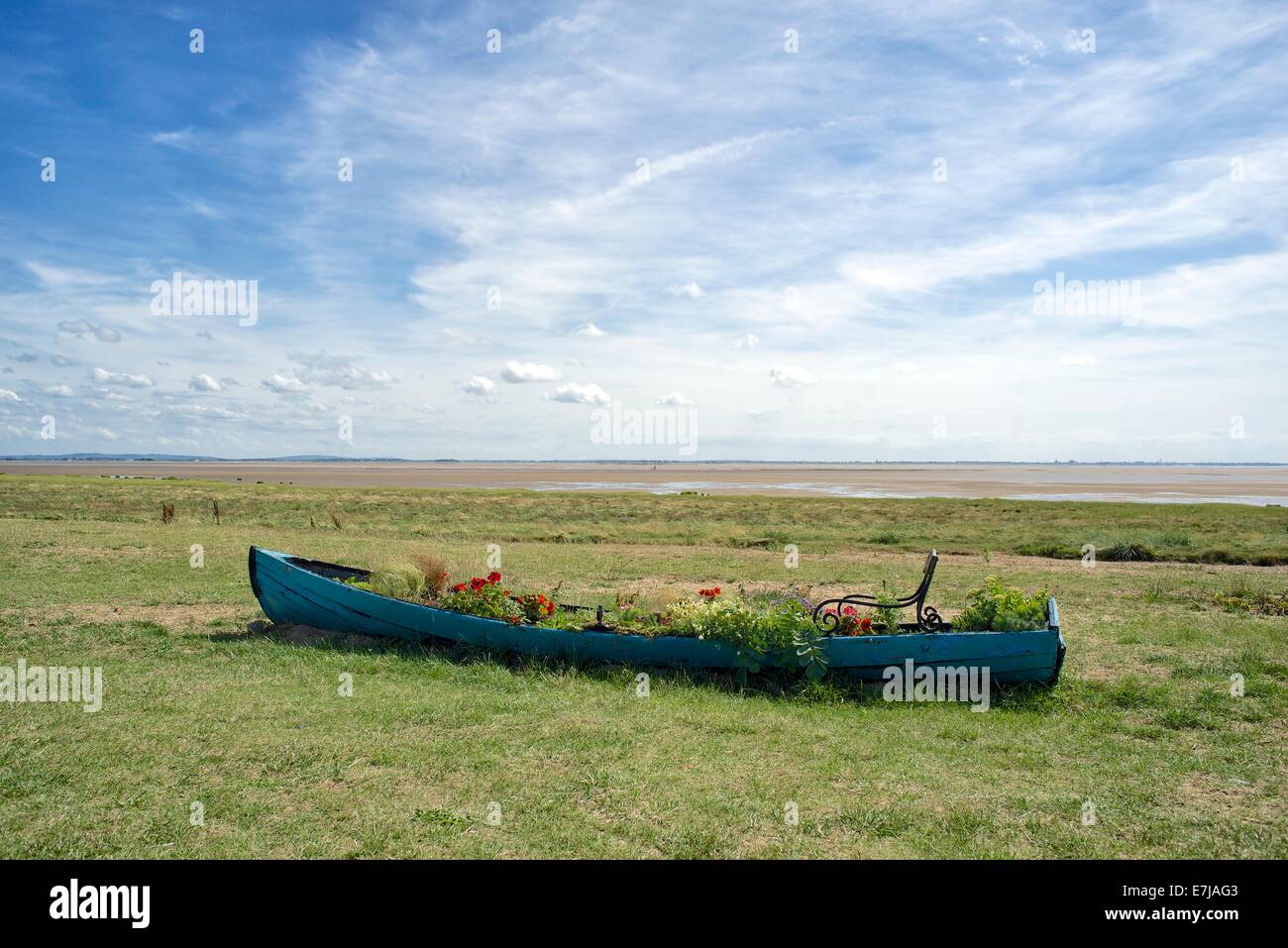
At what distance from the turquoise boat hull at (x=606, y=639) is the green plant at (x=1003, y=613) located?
22 cm

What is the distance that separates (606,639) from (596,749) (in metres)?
3.01

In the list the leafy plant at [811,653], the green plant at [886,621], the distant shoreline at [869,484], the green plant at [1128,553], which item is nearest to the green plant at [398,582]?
the leafy plant at [811,653]

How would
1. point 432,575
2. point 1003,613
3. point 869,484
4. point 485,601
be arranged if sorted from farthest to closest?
point 869,484 → point 432,575 → point 485,601 → point 1003,613

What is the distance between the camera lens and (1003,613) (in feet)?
32.4

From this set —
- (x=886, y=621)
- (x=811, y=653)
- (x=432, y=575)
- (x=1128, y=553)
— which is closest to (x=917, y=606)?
(x=886, y=621)

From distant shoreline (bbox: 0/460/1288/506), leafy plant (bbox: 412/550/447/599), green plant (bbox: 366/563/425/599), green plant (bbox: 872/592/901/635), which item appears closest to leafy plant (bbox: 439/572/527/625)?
leafy plant (bbox: 412/550/447/599)

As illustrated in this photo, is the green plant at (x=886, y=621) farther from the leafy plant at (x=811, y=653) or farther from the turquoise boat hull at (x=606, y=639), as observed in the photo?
the leafy plant at (x=811, y=653)

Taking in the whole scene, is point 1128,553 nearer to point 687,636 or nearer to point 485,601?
point 687,636

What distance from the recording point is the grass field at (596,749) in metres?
5.64

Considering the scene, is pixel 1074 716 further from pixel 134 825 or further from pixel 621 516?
pixel 621 516

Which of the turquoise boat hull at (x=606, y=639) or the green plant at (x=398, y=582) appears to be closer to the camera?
the turquoise boat hull at (x=606, y=639)

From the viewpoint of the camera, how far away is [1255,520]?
35875 mm

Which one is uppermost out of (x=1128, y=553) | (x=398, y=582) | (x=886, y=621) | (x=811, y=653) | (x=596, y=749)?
(x=398, y=582)

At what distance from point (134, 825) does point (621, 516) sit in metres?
36.5
